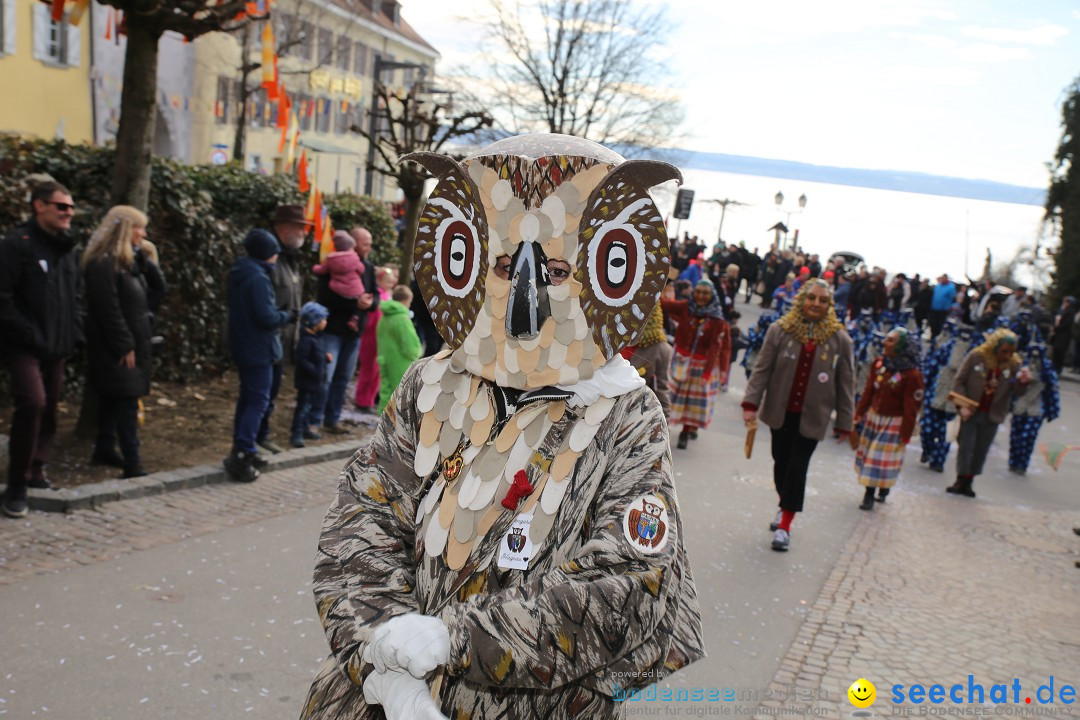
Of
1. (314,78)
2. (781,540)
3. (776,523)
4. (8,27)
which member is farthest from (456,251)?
(314,78)

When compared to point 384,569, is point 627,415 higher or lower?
higher

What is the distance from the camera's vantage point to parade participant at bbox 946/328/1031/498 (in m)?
10.1

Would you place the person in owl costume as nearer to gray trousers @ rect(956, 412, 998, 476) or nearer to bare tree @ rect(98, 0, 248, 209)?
bare tree @ rect(98, 0, 248, 209)

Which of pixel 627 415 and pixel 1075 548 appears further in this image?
pixel 1075 548

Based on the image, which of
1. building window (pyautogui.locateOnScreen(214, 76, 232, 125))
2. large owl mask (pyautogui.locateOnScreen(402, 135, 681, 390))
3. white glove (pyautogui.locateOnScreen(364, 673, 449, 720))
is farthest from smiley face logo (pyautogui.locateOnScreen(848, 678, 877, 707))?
building window (pyautogui.locateOnScreen(214, 76, 232, 125))

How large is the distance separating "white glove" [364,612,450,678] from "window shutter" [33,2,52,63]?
85.1ft

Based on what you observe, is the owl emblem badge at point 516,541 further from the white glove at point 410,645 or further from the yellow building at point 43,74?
the yellow building at point 43,74

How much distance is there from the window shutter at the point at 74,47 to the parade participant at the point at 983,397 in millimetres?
23598

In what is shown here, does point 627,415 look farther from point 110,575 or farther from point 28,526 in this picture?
point 28,526

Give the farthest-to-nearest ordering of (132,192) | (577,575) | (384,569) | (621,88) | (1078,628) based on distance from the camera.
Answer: (621,88) → (132,192) → (1078,628) → (384,569) → (577,575)

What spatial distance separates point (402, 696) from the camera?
1.92 meters

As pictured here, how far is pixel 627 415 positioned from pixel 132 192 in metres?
6.65

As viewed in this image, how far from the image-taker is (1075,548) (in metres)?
8.52

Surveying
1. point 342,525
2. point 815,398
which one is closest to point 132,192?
point 815,398
